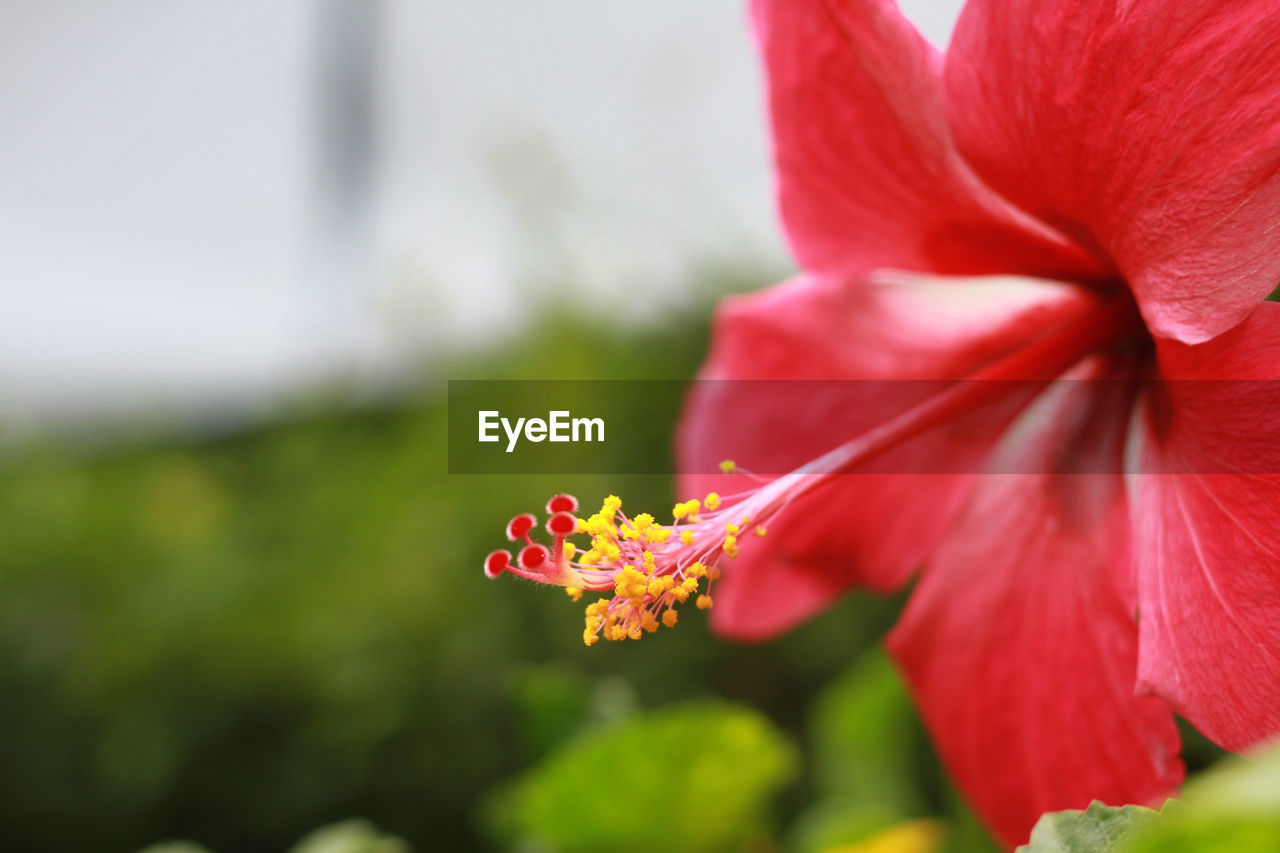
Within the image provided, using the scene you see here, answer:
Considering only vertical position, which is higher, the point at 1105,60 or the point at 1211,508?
the point at 1105,60

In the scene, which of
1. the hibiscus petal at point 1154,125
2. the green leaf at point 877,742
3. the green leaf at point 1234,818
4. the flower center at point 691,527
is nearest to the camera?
the green leaf at point 1234,818

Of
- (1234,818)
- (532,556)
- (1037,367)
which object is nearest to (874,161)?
(1037,367)

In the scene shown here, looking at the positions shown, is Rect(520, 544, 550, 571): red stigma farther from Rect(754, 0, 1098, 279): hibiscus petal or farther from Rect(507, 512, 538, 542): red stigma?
Rect(754, 0, 1098, 279): hibiscus petal

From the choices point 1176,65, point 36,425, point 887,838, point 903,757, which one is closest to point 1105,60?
point 1176,65

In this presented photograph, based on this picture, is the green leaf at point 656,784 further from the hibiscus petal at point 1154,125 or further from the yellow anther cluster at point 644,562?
the hibiscus petal at point 1154,125

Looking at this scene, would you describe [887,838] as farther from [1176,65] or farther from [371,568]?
[371,568]

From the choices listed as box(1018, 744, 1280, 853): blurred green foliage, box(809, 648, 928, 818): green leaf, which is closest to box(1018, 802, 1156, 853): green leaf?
box(1018, 744, 1280, 853): blurred green foliage

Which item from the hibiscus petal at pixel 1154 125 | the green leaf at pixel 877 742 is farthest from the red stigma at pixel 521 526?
the green leaf at pixel 877 742
